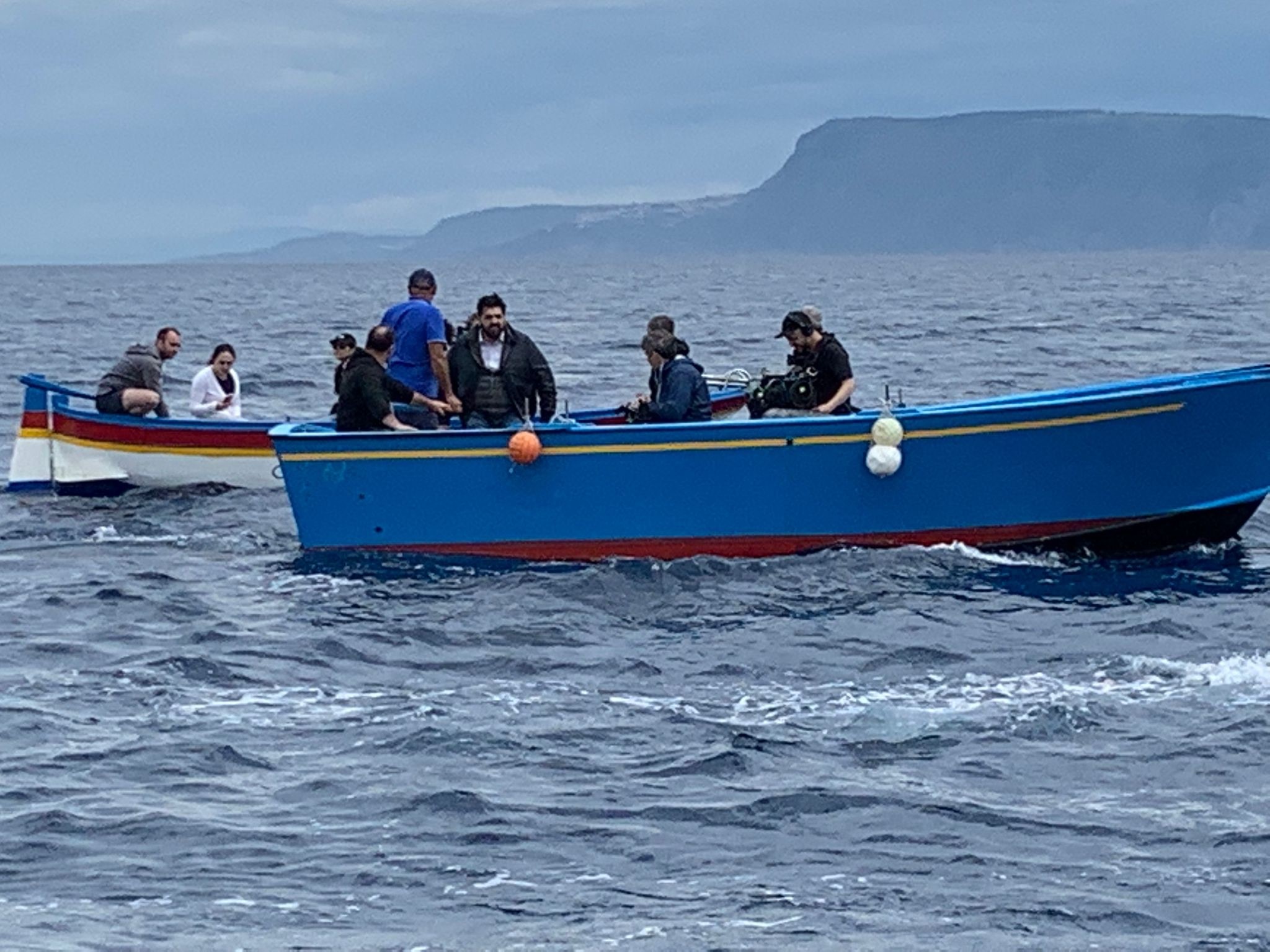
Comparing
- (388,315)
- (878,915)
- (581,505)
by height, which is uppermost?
(388,315)

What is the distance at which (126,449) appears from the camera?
66.8ft

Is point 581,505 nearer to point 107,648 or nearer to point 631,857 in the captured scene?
point 107,648

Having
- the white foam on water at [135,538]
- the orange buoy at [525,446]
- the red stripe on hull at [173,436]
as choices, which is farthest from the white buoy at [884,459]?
the red stripe on hull at [173,436]

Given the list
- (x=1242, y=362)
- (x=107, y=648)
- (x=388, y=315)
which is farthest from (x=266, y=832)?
(x=1242, y=362)

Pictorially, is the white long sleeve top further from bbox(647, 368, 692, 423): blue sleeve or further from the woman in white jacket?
bbox(647, 368, 692, 423): blue sleeve

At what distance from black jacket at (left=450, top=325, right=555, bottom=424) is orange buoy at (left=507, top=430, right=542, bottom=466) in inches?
22.0

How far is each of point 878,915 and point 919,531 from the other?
7327 mm

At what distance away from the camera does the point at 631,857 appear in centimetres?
877

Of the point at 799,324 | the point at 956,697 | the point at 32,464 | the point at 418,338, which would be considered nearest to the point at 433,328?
the point at 418,338

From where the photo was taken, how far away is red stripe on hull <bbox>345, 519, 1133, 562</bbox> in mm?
15188

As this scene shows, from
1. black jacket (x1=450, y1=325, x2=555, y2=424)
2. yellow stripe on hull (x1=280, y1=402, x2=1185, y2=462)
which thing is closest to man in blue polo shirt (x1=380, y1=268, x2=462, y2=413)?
black jacket (x1=450, y1=325, x2=555, y2=424)

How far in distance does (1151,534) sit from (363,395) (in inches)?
242

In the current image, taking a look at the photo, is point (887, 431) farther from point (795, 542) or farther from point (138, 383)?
point (138, 383)

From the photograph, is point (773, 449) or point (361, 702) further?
point (773, 449)
